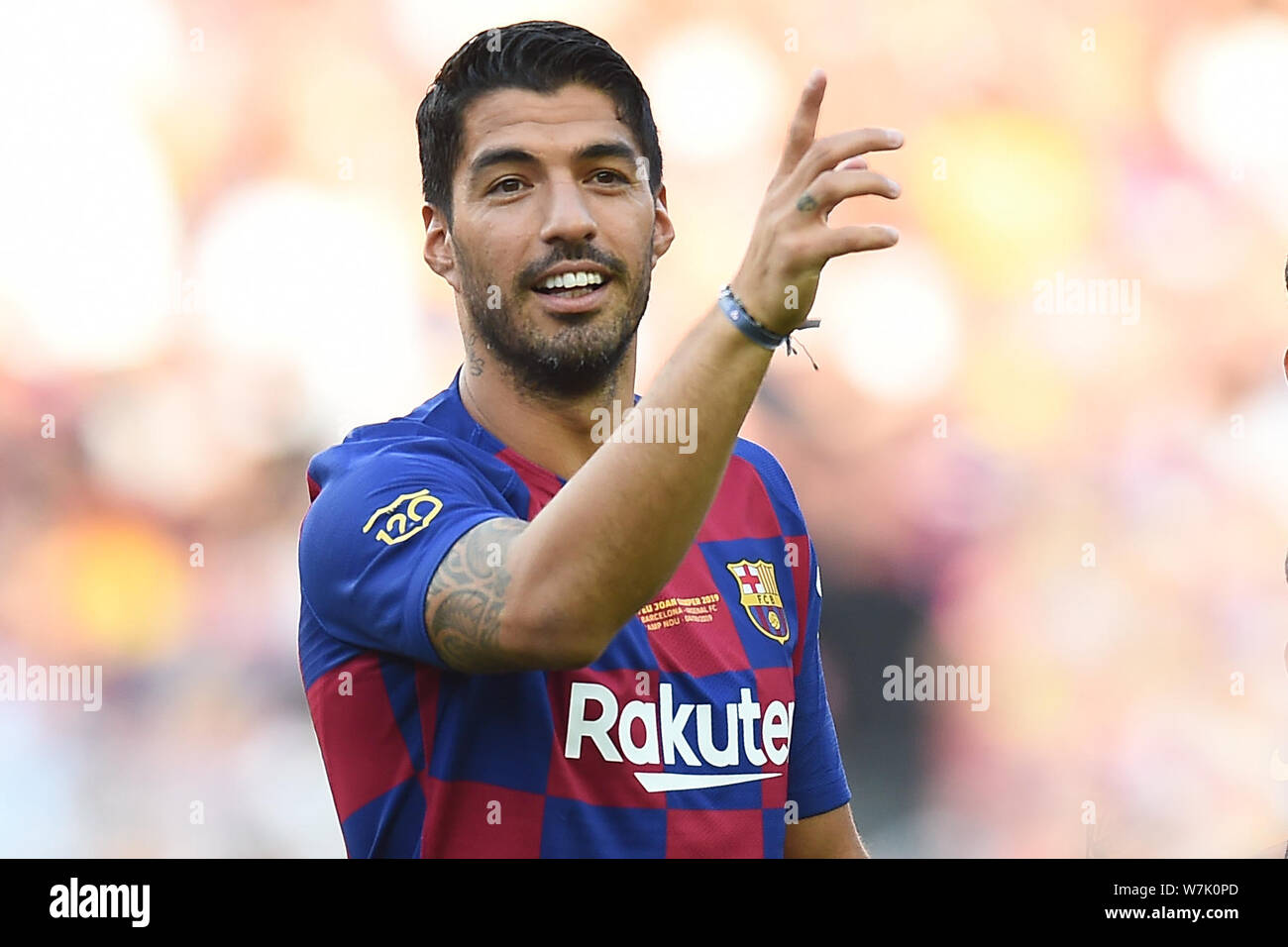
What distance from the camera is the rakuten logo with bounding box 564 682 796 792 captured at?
192cm

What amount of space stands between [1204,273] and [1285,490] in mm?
1016

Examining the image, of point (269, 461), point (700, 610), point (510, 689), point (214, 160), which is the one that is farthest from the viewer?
point (214, 160)

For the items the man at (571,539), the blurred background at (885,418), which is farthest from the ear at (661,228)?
the blurred background at (885,418)

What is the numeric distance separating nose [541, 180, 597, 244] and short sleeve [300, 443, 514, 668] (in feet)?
1.29

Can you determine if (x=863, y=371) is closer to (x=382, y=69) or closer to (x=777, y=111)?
(x=777, y=111)

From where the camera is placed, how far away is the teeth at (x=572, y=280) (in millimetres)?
2119

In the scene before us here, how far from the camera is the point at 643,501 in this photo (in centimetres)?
153

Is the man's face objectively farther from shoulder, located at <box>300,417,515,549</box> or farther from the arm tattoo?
the arm tattoo

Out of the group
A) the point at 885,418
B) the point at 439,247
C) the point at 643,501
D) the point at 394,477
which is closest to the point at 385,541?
the point at 394,477

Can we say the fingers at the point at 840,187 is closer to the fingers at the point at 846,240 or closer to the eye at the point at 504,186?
the fingers at the point at 846,240

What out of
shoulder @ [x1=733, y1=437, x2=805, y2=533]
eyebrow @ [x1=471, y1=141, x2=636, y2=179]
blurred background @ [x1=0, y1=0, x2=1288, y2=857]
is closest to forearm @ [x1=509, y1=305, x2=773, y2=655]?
eyebrow @ [x1=471, y1=141, x2=636, y2=179]

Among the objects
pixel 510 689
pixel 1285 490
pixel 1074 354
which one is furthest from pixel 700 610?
pixel 1285 490

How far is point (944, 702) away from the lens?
17.9 feet

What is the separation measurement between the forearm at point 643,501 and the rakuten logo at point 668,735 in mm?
355
